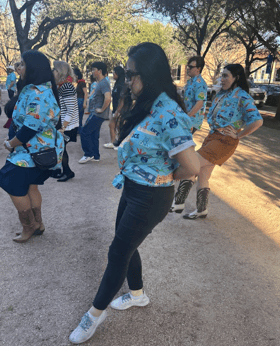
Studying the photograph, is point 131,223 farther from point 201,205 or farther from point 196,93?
point 196,93

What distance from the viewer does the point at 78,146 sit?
25.3 feet

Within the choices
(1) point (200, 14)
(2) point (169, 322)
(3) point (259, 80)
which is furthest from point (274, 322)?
(3) point (259, 80)

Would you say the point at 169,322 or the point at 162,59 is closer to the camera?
the point at 162,59

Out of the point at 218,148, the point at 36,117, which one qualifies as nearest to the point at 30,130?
the point at 36,117

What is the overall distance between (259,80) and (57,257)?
55040 mm

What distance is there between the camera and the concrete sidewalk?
2.20m

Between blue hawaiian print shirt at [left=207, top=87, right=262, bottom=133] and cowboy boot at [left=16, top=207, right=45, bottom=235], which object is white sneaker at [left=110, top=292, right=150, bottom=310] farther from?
blue hawaiian print shirt at [left=207, top=87, right=262, bottom=133]

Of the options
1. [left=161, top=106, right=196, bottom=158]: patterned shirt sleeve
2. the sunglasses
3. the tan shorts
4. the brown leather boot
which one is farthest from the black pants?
the tan shorts

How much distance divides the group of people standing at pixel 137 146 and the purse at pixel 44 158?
0.20 ft

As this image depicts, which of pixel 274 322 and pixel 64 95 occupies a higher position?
pixel 64 95

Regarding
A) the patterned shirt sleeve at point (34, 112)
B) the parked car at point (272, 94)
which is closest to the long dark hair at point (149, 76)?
the patterned shirt sleeve at point (34, 112)

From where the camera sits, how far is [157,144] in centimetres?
179

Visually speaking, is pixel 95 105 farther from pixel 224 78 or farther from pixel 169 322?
pixel 169 322

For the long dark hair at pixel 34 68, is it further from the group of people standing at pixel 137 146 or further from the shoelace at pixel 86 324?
the shoelace at pixel 86 324
